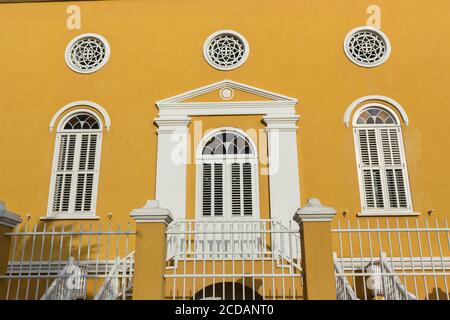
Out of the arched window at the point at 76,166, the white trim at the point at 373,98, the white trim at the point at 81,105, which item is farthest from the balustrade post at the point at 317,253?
the white trim at the point at 81,105

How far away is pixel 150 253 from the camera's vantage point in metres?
5.68

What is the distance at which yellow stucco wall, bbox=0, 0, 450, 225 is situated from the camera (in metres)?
9.91

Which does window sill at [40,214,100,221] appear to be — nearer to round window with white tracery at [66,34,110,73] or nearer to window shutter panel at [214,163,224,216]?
window shutter panel at [214,163,224,216]

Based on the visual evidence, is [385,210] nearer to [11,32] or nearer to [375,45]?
[375,45]

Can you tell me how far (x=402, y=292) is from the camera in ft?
22.5

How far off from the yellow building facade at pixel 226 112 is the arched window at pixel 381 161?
29mm

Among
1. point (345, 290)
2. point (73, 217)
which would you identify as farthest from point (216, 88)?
point (345, 290)

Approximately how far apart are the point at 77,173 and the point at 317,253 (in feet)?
20.9

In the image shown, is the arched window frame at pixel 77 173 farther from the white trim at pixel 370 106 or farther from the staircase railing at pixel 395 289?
the staircase railing at pixel 395 289

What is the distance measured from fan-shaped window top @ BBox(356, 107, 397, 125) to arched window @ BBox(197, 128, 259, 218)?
2570 millimetres

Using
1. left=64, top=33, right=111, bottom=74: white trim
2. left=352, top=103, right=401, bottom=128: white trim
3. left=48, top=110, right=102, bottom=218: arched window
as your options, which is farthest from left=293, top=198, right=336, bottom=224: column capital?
left=64, top=33, right=111, bottom=74: white trim

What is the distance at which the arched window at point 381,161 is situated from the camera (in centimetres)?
967
